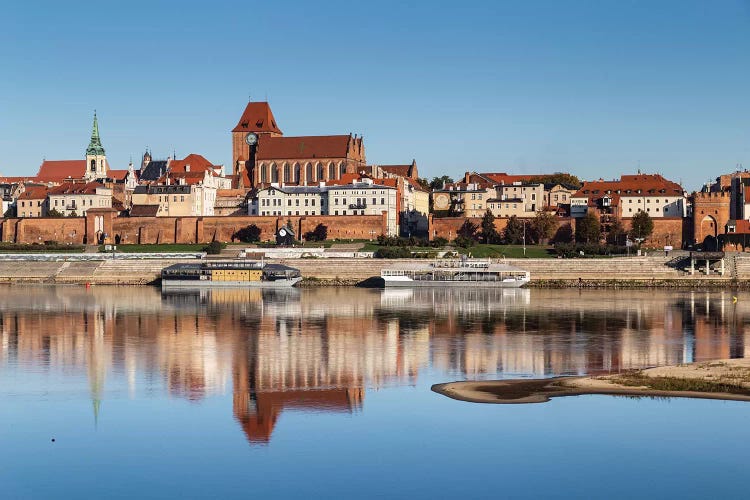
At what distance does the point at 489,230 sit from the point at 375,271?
16.3 m

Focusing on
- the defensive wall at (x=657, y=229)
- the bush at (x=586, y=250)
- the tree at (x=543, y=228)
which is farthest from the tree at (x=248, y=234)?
the bush at (x=586, y=250)

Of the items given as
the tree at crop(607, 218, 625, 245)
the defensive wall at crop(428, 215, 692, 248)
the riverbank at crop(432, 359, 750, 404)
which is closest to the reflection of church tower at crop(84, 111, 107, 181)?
the defensive wall at crop(428, 215, 692, 248)

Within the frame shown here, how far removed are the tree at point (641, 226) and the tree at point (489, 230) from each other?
9296 millimetres

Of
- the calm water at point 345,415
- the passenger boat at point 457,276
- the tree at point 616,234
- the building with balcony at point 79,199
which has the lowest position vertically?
the calm water at point 345,415

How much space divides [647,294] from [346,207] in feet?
104

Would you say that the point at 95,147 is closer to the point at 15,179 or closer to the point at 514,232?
the point at 15,179

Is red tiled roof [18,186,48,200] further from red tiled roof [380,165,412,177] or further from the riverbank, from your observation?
the riverbank

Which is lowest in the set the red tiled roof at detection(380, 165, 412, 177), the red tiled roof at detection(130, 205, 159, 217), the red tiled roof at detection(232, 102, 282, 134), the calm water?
the calm water

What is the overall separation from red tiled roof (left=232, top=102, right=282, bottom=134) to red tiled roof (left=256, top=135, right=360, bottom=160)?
276 cm

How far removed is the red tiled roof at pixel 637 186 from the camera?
3118 inches

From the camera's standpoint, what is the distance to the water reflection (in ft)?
80.4

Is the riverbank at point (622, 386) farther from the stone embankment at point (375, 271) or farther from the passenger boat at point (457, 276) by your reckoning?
the stone embankment at point (375, 271)

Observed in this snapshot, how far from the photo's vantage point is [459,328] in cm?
3622

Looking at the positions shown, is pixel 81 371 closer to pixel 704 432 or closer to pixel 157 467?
pixel 157 467
